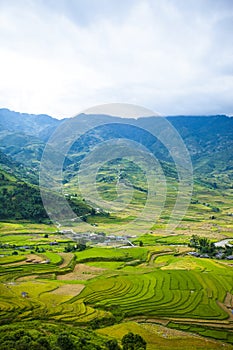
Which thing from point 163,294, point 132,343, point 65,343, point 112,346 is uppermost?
point 65,343

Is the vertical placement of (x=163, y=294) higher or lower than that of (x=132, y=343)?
lower

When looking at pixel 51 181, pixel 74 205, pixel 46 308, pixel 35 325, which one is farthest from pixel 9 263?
pixel 51 181

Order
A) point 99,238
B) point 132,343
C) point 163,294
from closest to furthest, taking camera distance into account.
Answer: point 132,343, point 163,294, point 99,238

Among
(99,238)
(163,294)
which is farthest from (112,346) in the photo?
(99,238)

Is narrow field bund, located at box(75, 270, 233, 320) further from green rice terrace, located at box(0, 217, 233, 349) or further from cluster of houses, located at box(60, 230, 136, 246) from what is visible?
cluster of houses, located at box(60, 230, 136, 246)

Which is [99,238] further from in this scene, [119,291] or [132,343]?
[132,343]

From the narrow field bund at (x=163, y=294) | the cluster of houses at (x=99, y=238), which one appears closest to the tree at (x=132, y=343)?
the narrow field bund at (x=163, y=294)

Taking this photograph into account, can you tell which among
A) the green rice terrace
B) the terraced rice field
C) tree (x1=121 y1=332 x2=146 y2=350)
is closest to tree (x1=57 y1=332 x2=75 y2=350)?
tree (x1=121 y1=332 x2=146 y2=350)

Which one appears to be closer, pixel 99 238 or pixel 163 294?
pixel 163 294

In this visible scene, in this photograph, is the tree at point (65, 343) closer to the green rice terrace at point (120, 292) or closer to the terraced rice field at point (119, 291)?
the green rice terrace at point (120, 292)

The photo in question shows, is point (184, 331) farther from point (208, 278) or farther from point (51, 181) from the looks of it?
point (51, 181)

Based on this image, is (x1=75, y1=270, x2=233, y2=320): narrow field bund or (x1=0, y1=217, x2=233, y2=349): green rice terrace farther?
(x1=75, y1=270, x2=233, y2=320): narrow field bund
